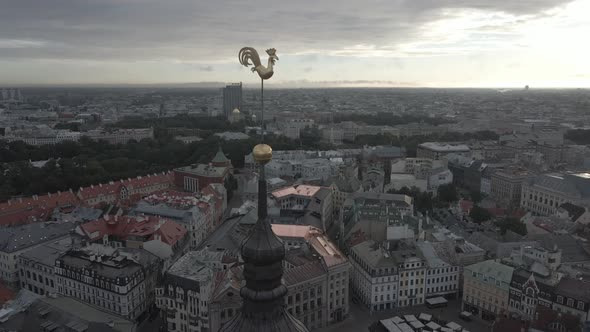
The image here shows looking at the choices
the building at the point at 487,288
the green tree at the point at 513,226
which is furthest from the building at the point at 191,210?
the green tree at the point at 513,226

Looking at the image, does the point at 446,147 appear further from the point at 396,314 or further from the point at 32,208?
the point at 32,208

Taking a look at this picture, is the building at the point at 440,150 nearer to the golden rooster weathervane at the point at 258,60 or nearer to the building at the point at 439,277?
the building at the point at 439,277

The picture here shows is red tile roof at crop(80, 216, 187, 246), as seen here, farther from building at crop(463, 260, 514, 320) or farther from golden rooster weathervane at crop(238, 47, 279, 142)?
golden rooster weathervane at crop(238, 47, 279, 142)

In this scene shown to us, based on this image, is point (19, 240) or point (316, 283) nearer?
point (316, 283)

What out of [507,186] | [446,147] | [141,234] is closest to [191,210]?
[141,234]

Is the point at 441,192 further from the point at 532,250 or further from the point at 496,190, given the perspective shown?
the point at 532,250

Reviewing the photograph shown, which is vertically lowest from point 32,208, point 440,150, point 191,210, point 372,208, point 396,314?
point 396,314
